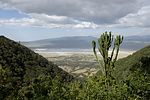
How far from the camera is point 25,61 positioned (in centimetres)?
12031

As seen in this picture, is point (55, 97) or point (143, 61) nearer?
point (55, 97)

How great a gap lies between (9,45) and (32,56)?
10.6 metres

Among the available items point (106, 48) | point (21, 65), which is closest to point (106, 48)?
point (106, 48)

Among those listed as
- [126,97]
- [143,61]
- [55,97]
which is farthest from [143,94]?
[143,61]

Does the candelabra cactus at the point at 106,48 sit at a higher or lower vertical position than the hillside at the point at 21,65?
higher

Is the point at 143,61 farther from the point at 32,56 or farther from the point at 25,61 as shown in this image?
the point at 32,56

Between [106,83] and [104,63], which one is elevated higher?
[104,63]

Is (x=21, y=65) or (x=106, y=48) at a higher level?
(x=106, y=48)

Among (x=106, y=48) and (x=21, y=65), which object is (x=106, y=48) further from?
(x=21, y=65)

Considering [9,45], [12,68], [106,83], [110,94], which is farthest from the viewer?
[9,45]

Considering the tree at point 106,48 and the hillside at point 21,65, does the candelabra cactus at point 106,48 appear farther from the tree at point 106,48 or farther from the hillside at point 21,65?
the hillside at point 21,65

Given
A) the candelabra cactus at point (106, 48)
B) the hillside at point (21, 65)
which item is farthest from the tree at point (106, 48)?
the hillside at point (21, 65)

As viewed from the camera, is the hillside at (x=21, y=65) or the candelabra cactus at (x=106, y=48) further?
the hillside at (x=21, y=65)

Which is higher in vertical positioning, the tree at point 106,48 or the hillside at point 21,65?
the tree at point 106,48
